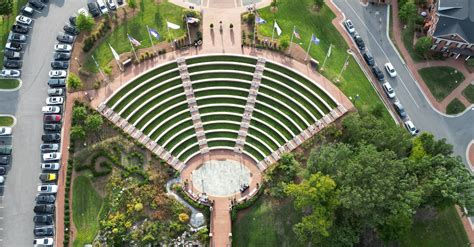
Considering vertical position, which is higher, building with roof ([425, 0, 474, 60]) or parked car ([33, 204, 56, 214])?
building with roof ([425, 0, 474, 60])

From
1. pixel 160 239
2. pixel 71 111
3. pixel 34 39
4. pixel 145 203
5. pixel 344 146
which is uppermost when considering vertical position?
pixel 34 39

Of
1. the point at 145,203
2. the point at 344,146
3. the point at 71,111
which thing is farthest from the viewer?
the point at 71,111

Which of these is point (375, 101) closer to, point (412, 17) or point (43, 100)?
point (412, 17)

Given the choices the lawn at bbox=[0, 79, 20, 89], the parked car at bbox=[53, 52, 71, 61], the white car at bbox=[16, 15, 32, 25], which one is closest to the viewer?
the lawn at bbox=[0, 79, 20, 89]

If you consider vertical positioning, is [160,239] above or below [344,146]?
below

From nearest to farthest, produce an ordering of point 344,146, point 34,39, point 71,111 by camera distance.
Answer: point 344,146 < point 71,111 < point 34,39

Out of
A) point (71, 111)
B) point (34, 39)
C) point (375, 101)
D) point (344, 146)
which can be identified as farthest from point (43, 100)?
point (375, 101)

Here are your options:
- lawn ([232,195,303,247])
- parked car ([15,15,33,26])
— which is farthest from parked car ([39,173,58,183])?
lawn ([232,195,303,247])

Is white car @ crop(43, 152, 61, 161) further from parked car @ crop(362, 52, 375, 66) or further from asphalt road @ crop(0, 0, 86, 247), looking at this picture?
parked car @ crop(362, 52, 375, 66)
